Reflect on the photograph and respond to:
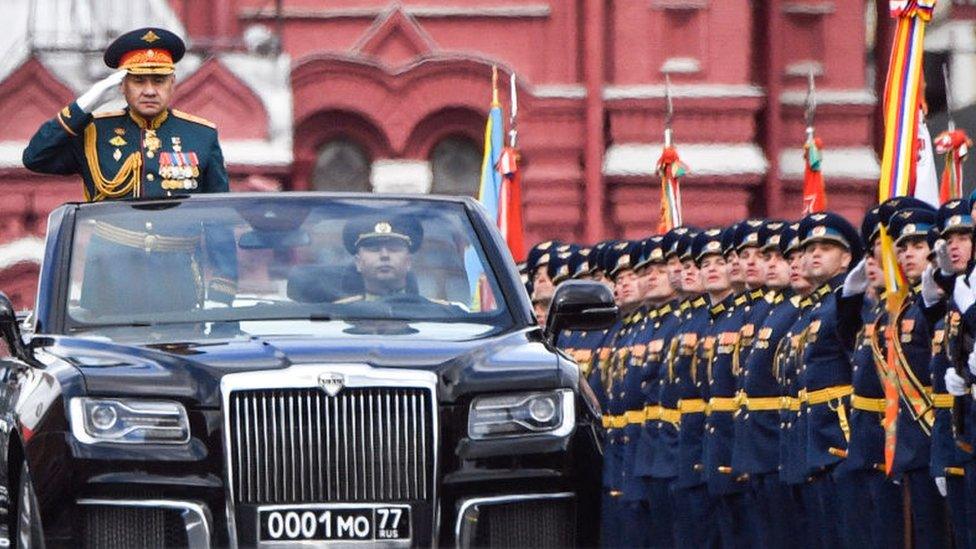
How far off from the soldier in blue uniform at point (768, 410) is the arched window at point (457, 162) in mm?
15570

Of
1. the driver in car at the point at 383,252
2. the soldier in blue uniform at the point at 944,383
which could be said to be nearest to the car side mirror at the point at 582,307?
the driver in car at the point at 383,252

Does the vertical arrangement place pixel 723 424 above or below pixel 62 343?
below

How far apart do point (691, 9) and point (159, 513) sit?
74.0 feet

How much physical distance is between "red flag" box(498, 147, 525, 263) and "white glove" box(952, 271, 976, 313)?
36.9 ft

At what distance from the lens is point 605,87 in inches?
1201

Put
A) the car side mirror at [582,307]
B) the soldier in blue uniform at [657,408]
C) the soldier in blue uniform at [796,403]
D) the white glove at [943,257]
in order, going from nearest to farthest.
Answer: the car side mirror at [582,307] < the white glove at [943,257] < the soldier in blue uniform at [796,403] < the soldier in blue uniform at [657,408]

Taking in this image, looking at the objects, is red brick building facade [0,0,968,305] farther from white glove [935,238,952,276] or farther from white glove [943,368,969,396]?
white glove [943,368,969,396]

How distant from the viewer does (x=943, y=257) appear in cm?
1261

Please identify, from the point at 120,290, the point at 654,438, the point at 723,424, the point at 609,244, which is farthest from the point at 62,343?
the point at 609,244

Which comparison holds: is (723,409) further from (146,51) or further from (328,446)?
(328,446)

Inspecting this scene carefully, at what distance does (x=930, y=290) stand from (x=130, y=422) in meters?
5.46

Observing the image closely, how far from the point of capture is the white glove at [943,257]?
12.6 m

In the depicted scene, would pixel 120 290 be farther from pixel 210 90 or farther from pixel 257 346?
pixel 210 90

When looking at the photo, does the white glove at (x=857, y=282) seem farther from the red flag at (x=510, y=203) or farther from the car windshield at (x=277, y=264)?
the red flag at (x=510, y=203)
